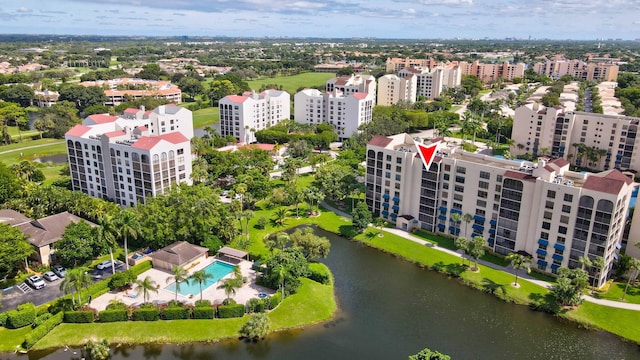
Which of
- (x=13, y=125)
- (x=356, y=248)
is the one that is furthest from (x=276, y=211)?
(x=13, y=125)

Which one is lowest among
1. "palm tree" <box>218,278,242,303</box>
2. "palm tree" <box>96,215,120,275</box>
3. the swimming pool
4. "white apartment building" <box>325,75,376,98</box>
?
the swimming pool

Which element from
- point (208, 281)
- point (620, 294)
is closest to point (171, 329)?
point (208, 281)

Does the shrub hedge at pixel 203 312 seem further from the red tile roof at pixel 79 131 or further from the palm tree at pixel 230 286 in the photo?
the red tile roof at pixel 79 131

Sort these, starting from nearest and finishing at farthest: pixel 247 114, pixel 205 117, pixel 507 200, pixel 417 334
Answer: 1. pixel 417 334
2. pixel 507 200
3. pixel 247 114
4. pixel 205 117

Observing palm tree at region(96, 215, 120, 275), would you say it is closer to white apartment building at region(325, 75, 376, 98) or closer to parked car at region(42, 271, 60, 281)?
parked car at region(42, 271, 60, 281)

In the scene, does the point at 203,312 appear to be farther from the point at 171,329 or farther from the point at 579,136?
the point at 579,136

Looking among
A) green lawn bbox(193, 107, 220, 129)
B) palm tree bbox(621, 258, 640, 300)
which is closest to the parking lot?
palm tree bbox(621, 258, 640, 300)

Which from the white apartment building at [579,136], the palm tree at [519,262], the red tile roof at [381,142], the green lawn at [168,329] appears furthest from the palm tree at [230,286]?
the white apartment building at [579,136]
